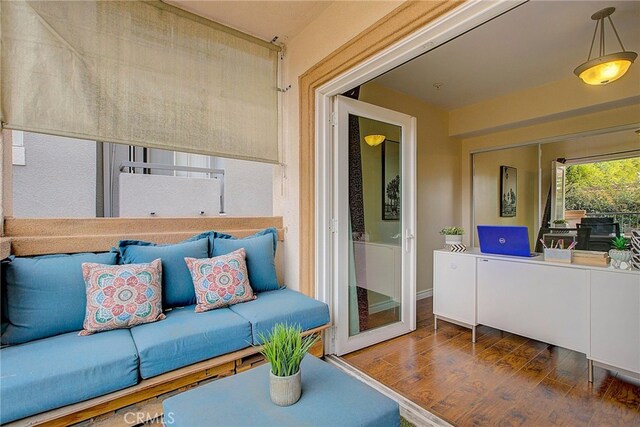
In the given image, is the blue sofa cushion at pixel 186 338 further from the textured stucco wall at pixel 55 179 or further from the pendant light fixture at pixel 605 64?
the pendant light fixture at pixel 605 64

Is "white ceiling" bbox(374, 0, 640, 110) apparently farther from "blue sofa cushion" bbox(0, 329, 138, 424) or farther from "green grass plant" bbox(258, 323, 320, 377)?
"blue sofa cushion" bbox(0, 329, 138, 424)

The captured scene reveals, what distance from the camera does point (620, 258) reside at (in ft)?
6.79

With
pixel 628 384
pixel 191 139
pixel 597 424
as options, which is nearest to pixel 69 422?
pixel 191 139

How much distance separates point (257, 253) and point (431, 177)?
112 inches

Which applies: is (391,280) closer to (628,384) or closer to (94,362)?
(628,384)

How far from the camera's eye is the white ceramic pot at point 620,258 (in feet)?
6.73

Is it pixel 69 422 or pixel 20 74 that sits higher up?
pixel 20 74

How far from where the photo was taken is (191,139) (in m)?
2.37

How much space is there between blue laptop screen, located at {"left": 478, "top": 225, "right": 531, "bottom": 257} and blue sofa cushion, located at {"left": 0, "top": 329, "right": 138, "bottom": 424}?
2874 mm

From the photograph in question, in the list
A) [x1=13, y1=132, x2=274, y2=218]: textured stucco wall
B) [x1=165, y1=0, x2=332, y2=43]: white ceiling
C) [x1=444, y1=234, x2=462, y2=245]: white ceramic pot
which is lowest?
[x1=444, y1=234, x2=462, y2=245]: white ceramic pot

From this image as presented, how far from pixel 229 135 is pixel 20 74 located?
4.19 feet

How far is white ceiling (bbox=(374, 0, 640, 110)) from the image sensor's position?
2303mm

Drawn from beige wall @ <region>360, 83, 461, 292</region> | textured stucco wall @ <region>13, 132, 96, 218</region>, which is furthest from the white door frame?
textured stucco wall @ <region>13, 132, 96, 218</region>

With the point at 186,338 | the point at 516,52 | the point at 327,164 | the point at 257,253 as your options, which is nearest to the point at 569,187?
the point at 516,52
